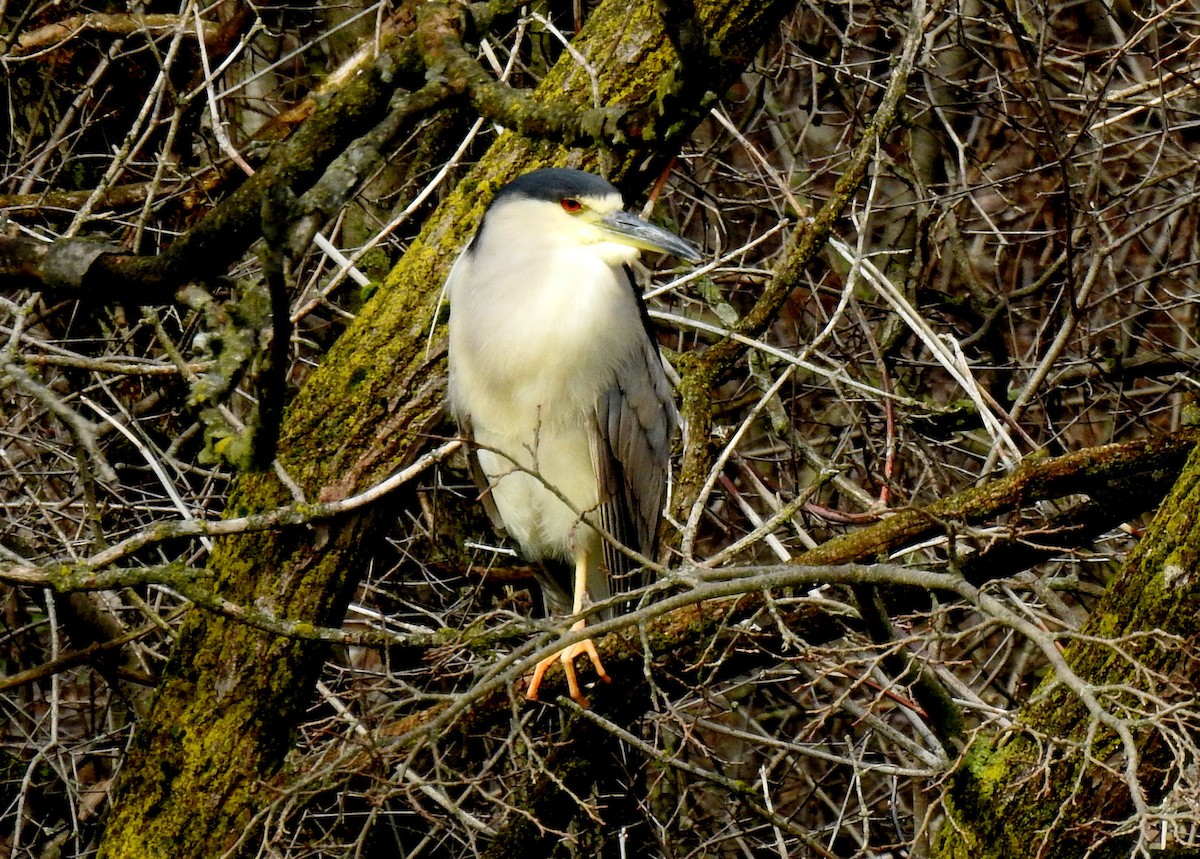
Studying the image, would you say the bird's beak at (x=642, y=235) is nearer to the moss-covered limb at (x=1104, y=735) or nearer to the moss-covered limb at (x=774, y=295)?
the moss-covered limb at (x=774, y=295)

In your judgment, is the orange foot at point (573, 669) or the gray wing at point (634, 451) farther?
the gray wing at point (634, 451)

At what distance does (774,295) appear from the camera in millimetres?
3234

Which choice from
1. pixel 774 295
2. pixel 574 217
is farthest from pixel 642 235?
pixel 774 295

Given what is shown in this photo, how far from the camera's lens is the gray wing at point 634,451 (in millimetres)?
3416

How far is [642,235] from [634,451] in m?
0.68

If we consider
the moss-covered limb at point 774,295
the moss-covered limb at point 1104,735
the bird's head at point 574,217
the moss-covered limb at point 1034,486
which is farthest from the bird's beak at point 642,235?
the moss-covered limb at point 1104,735

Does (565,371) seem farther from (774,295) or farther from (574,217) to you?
(774,295)

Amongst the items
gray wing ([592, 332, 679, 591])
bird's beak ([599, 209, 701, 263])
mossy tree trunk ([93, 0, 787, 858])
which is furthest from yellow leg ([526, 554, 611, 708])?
bird's beak ([599, 209, 701, 263])

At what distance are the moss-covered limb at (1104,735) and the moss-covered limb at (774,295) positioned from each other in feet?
3.03

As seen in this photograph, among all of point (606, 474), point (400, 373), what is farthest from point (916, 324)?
point (400, 373)

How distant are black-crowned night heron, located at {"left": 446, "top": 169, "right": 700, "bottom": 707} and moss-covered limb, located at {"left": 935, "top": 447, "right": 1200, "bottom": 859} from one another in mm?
960

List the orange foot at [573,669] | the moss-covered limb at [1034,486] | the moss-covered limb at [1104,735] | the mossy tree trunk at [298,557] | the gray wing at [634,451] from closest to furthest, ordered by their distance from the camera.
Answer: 1. the moss-covered limb at [1104,735]
2. the moss-covered limb at [1034,486]
3. the mossy tree trunk at [298,557]
4. the orange foot at [573,669]
5. the gray wing at [634,451]

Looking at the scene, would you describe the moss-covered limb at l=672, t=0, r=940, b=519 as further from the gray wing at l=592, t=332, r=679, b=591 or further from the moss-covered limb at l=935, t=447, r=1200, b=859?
the moss-covered limb at l=935, t=447, r=1200, b=859

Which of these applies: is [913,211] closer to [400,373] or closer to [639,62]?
[639,62]
